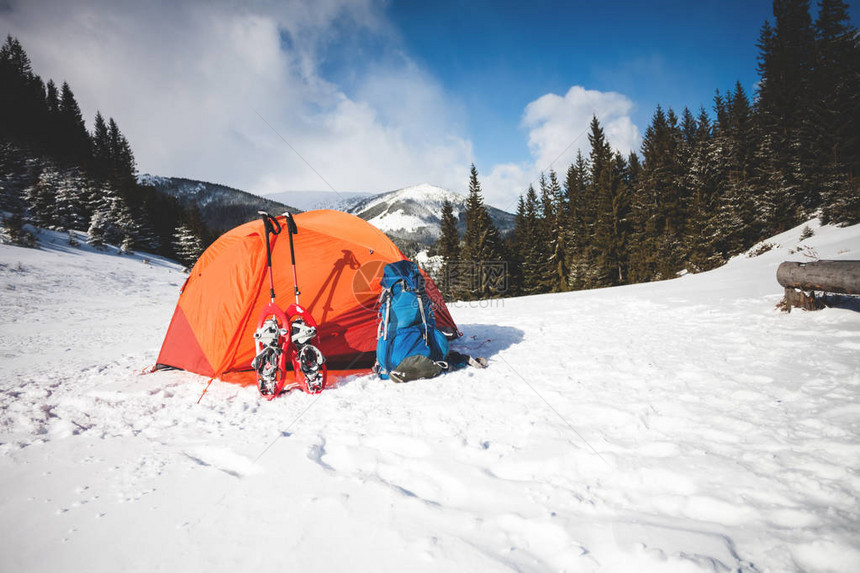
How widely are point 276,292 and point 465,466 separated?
3.88 metres

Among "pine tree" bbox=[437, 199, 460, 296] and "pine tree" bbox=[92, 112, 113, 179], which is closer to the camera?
"pine tree" bbox=[437, 199, 460, 296]

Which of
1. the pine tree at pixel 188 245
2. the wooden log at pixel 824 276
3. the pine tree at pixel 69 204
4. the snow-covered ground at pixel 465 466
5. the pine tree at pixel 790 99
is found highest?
the pine tree at pixel 790 99

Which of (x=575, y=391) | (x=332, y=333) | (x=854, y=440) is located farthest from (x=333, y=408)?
(x=854, y=440)

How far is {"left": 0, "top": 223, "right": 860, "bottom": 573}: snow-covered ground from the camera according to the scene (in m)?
1.70

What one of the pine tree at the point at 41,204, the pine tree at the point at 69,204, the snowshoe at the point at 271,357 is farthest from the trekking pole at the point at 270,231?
the pine tree at the point at 69,204

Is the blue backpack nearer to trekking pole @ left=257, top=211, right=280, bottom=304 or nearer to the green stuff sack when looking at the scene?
the green stuff sack

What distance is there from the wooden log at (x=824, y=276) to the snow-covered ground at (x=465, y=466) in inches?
23.4

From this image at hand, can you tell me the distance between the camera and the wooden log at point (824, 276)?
482 cm

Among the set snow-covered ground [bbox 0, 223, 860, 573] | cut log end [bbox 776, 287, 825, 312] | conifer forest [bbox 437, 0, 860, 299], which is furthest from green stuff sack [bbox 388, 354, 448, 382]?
conifer forest [bbox 437, 0, 860, 299]

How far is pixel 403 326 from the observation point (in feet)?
15.1

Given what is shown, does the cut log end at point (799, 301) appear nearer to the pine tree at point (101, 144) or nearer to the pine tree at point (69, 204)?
the pine tree at point (69, 204)

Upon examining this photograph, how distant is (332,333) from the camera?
5.13 meters

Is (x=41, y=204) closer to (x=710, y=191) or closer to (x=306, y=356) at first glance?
(x=306, y=356)

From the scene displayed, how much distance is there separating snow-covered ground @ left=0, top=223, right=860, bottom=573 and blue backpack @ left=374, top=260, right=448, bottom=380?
430mm
